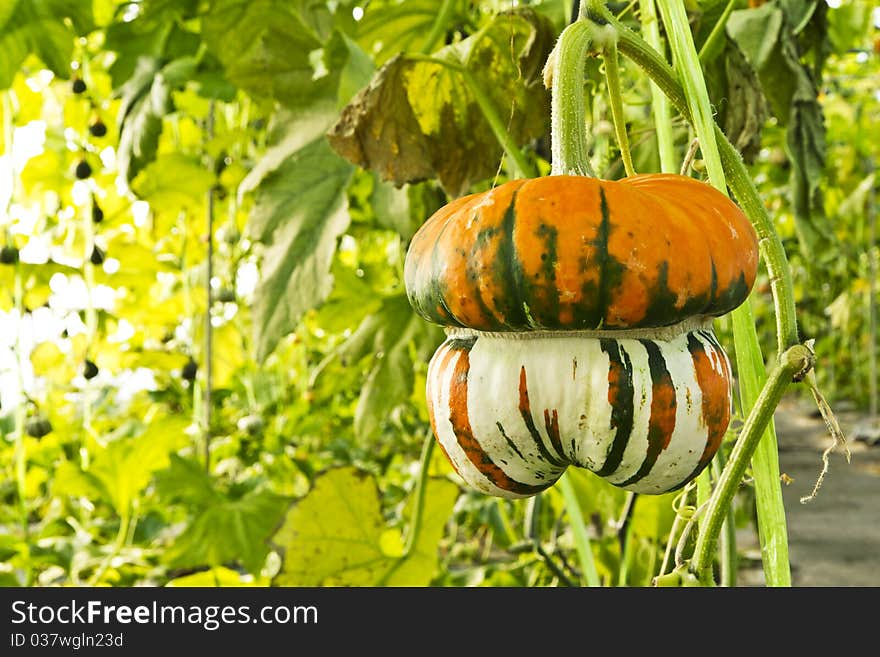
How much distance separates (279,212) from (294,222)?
0.09 feet

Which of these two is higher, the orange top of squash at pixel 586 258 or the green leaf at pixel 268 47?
the green leaf at pixel 268 47

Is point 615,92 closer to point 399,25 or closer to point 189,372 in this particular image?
point 399,25

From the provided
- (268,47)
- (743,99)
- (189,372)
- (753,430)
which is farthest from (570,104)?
(189,372)

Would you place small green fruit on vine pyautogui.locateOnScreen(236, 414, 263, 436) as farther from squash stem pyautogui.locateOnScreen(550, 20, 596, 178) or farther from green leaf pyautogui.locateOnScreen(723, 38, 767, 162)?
squash stem pyautogui.locateOnScreen(550, 20, 596, 178)

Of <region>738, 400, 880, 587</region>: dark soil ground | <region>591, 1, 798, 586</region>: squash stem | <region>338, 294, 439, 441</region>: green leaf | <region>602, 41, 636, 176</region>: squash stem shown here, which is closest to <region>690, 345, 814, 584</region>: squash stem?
<region>591, 1, 798, 586</region>: squash stem

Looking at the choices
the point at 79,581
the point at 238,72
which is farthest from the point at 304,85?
the point at 79,581

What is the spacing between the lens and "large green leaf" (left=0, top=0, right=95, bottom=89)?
1.04m

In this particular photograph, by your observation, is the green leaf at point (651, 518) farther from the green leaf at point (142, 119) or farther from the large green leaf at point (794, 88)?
the green leaf at point (142, 119)

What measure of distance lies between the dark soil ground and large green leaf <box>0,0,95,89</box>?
5.11 feet

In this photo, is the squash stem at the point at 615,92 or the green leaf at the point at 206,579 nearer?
the squash stem at the point at 615,92

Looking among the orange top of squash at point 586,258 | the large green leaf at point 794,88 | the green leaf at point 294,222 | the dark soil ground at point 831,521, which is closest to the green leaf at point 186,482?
the green leaf at point 294,222

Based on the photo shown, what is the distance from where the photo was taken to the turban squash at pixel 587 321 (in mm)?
361

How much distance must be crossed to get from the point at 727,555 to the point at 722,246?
0.35m

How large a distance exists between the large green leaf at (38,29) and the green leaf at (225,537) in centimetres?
66
